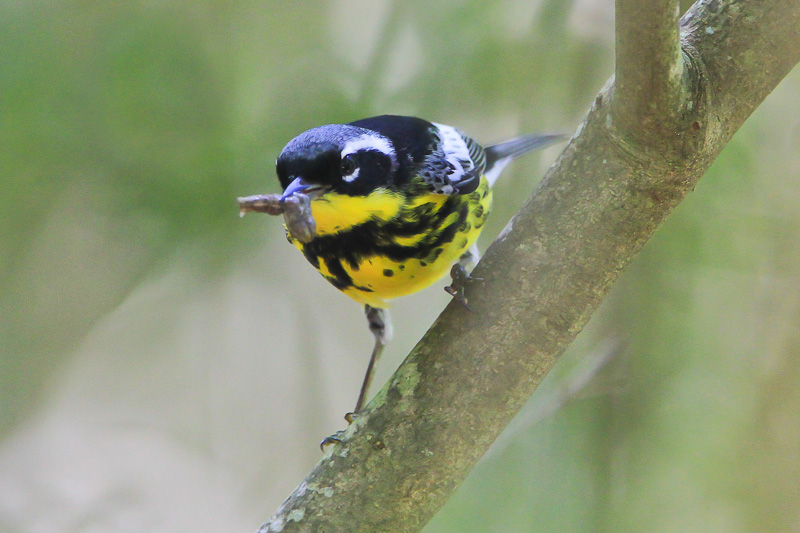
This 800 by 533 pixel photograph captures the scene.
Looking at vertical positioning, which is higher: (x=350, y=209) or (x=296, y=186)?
(x=296, y=186)

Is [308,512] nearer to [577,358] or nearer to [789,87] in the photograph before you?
[577,358]

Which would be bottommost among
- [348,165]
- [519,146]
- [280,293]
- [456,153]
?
[280,293]

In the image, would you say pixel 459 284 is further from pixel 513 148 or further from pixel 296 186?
pixel 513 148

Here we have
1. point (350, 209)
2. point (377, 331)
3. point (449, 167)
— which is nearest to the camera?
point (350, 209)

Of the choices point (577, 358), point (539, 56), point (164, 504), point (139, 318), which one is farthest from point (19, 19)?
point (577, 358)

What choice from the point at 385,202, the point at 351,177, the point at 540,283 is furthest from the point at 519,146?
the point at 540,283

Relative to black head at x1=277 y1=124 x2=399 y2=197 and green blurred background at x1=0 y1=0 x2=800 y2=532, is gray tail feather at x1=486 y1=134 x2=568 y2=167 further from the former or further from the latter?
black head at x1=277 y1=124 x2=399 y2=197

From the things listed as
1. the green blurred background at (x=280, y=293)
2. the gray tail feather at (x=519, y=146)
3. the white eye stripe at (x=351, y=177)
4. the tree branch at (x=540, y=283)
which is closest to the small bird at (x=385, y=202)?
the white eye stripe at (x=351, y=177)
